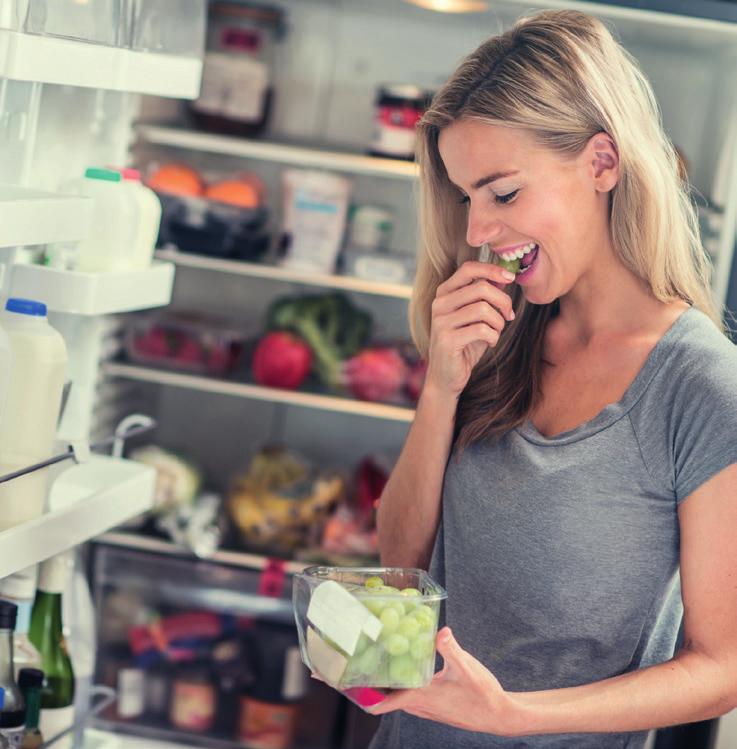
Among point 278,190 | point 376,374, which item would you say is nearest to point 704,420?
point 376,374

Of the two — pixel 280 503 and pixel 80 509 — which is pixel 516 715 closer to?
pixel 80 509

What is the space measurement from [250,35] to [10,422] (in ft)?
6.11

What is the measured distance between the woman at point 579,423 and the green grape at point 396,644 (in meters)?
0.17

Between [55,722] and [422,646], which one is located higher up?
[422,646]

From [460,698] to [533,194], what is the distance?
1.81 feet

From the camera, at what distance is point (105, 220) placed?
4.44ft

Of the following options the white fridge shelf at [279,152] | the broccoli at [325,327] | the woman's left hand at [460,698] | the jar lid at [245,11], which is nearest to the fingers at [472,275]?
the woman's left hand at [460,698]

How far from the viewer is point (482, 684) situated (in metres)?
1.09

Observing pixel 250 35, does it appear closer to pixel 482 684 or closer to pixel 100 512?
pixel 100 512

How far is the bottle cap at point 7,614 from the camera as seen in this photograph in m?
1.15

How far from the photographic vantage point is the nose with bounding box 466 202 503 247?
1.31 meters

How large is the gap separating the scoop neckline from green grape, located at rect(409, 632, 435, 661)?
1.10ft

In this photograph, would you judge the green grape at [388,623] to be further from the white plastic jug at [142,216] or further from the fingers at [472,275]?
the white plastic jug at [142,216]

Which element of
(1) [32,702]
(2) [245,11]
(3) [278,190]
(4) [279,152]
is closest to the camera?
(1) [32,702]
